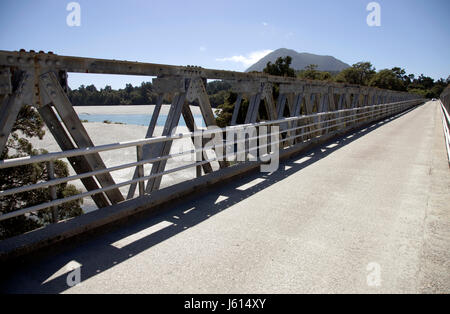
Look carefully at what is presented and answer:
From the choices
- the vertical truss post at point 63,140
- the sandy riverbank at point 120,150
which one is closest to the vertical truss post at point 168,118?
the vertical truss post at point 63,140

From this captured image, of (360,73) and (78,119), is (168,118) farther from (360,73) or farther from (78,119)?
(360,73)

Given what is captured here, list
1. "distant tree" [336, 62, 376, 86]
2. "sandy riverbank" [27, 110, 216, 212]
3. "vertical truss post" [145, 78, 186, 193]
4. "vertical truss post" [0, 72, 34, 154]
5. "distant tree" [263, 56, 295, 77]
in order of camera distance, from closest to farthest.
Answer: "vertical truss post" [0, 72, 34, 154] → "vertical truss post" [145, 78, 186, 193] → "sandy riverbank" [27, 110, 216, 212] → "distant tree" [263, 56, 295, 77] → "distant tree" [336, 62, 376, 86]

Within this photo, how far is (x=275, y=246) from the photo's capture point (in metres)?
3.77

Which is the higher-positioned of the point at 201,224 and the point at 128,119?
the point at 128,119

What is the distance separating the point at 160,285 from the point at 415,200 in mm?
4814

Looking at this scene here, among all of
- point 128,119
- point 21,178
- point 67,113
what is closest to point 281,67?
point 21,178

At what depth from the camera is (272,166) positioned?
7.98 metres

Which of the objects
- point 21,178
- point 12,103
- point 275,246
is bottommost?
point 21,178

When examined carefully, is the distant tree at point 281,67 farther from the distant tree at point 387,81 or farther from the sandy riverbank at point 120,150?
the distant tree at point 387,81

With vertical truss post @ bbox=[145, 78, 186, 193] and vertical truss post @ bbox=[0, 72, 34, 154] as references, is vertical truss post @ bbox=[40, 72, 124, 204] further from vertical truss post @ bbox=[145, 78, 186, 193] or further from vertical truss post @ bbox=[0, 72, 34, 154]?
vertical truss post @ bbox=[145, 78, 186, 193]

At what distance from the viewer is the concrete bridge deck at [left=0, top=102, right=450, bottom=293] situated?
3.00 metres

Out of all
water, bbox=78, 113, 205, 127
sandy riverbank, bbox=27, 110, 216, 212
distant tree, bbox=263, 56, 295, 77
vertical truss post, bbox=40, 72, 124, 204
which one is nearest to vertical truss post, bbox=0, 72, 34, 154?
vertical truss post, bbox=40, 72, 124, 204

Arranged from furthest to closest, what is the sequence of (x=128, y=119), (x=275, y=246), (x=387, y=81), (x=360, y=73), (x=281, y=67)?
1. (x=128, y=119)
2. (x=360, y=73)
3. (x=387, y=81)
4. (x=281, y=67)
5. (x=275, y=246)
